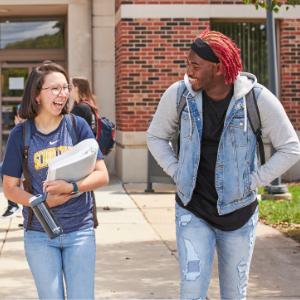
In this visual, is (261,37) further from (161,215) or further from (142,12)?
(161,215)

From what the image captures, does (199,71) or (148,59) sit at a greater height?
(148,59)

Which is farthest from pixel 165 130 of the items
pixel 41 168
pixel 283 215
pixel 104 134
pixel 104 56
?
pixel 104 56

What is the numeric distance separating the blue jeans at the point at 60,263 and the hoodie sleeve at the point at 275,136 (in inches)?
39.9

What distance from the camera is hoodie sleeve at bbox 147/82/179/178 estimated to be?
2.89 metres

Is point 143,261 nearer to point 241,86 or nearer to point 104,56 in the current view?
point 241,86

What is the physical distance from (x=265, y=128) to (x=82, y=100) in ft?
10.5

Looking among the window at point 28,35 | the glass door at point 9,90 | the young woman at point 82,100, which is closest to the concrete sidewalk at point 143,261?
the young woman at point 82,100

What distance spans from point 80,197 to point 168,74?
7778 millimetres


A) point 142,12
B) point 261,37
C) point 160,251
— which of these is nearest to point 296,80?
point 261,37

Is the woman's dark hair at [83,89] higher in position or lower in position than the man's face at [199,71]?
higher

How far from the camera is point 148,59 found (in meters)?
10.3

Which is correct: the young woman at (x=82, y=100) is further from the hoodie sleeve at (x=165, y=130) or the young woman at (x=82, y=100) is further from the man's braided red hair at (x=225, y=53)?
the man's braided red hair at (x=225, y=53)

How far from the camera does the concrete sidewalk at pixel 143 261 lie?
4.32 metres

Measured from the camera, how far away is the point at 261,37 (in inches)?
428
